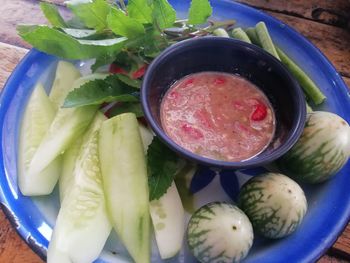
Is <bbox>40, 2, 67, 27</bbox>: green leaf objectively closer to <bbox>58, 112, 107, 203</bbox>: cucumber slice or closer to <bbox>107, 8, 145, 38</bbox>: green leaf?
<bbox>107, 8, 145, 38</bbox>: green leaf

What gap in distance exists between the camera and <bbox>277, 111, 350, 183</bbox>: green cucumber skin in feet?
3.74

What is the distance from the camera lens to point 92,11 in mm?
1299

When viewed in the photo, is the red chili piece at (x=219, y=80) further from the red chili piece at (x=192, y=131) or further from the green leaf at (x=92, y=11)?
the green leaf at (x=92, y=11)

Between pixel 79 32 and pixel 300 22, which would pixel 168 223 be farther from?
pixel 300 22

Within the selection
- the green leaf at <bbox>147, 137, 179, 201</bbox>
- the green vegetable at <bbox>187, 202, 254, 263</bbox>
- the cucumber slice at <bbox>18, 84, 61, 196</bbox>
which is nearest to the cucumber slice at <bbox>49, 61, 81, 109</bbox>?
the cucumber slice at <bbox>18, 84, 61, 196</bbox>

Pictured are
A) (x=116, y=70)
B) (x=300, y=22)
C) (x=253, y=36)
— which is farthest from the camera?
(x=300, y=22)

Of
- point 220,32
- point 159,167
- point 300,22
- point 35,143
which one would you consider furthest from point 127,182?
point 300,22

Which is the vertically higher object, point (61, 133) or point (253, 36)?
point (253, 36)

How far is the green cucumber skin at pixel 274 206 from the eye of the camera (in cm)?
103

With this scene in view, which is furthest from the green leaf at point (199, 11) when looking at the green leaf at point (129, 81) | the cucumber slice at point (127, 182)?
the cucumber slice at point (127, 182)

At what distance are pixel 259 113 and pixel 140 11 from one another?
0.47 meters

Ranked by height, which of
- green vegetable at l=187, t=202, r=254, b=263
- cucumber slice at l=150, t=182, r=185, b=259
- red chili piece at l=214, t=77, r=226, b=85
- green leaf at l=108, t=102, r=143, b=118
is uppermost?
red chili piece at l=214, t=77, r=226, b=85

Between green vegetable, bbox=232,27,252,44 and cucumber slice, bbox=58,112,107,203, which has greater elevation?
green vegetable, bbox=232,27,252,44

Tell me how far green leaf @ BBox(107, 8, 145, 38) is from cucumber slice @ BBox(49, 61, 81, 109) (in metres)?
0.24
